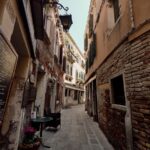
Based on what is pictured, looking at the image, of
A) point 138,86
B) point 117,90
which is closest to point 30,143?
point 138,86

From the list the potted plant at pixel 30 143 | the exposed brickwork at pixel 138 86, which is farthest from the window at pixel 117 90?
the potted plant at pixel 30 143

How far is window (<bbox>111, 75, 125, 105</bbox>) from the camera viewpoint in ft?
12.7

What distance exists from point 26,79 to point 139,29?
297cm

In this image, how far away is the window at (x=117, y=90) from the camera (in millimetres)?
3875

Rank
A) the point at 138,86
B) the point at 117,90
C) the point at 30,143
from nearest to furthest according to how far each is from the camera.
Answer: the point at 138,86, the point at 30,143, the point at 117,90

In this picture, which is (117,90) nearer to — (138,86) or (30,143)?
(138,86)

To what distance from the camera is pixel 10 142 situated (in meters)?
2.94

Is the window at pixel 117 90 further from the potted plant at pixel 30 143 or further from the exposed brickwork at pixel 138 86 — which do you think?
the potted plant at pixel 30 143

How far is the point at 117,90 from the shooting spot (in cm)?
421

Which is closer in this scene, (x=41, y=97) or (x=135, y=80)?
(x=135, y=80)

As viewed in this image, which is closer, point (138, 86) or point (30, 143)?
point (138, 86)

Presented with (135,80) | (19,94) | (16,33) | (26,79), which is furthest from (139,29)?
(19,94)

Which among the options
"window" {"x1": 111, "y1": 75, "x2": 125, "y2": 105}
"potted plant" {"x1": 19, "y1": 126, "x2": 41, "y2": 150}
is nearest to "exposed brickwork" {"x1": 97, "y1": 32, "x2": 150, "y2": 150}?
"window" {"x1": 111, "y1": 75, "x2": 125, "y2": 105}

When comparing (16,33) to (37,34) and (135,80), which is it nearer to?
(37,34)
